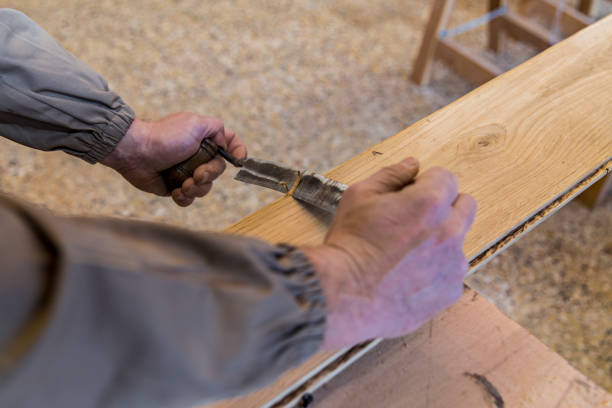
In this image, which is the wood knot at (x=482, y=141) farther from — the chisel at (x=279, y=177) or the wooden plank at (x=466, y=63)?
the wooden plank at (x=466, y=63)

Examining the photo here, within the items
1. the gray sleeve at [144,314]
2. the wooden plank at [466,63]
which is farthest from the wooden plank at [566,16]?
the gray sleeve at [144,314]

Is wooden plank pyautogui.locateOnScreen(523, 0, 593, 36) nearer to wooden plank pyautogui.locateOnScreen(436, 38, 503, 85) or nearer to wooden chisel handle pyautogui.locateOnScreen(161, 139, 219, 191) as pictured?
wooden plank pyautogui.locateOnScreen(436, 38, 503, 85)

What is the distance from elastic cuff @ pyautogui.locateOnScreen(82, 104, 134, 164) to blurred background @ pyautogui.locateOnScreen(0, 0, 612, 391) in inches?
35.9

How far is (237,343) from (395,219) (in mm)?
294

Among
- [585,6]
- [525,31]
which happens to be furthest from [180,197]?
[585,6]

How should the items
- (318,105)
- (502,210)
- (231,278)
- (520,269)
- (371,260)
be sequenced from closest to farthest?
(231,278), (371,260), (502,210), (520,269), (318,105)

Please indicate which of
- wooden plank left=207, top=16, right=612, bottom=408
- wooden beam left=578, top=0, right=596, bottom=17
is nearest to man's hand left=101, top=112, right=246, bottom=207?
wooden plank left=207, top=16, right=612, bottom=408

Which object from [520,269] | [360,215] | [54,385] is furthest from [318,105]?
[54,385]

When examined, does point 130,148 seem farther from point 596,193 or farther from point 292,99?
point 596,193

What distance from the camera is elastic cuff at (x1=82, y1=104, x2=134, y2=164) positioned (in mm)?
1214

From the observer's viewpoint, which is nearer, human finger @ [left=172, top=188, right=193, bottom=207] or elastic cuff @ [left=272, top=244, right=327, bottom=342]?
elastic cuff @ [left=272, top=244, right=327, bottom=342]

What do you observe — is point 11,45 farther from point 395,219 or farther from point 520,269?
point 520,269

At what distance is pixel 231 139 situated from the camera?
4.33 feet

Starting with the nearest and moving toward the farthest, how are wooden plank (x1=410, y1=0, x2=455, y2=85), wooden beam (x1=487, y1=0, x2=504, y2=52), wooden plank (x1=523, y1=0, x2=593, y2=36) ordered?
wooden plank (x1=410, y1=0, x2=455, y2=85) < wooden plank (x1=523, y1=0, x2=593, y2=36) < wooden beam (x1=487, y1=0, x2=504, y2=52)
